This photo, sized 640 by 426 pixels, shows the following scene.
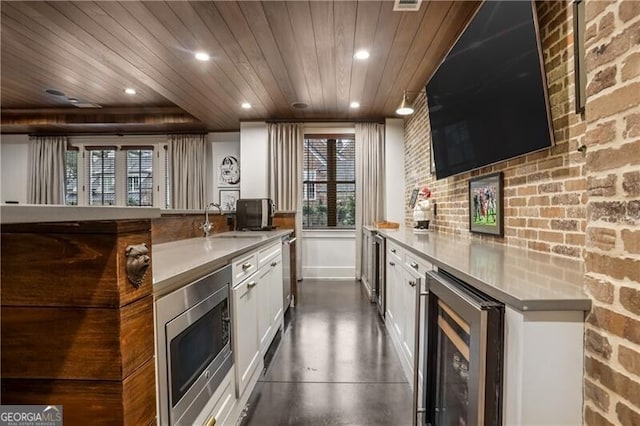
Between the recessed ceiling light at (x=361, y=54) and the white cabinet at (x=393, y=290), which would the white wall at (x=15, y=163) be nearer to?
the recessed ceiling light at (x=361, y=54)

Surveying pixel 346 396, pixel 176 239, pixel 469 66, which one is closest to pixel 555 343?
pixel 346 396

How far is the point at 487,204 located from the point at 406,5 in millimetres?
1583

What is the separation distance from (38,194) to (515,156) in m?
7.57

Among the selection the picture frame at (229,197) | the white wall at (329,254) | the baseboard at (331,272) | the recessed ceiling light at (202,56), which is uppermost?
the recessed ceiling light at (202,56)

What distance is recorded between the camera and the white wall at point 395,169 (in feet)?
17.6

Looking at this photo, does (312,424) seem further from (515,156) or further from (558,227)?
(515,156)

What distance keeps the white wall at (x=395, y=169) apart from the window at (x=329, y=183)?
0.79 m

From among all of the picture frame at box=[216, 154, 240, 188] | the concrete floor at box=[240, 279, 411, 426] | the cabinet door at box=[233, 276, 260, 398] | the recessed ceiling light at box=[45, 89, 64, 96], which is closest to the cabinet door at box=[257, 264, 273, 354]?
the cabinet door at box=[233, 276, 260, 398]

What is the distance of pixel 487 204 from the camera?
2424 mm

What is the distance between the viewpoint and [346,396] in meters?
2.09

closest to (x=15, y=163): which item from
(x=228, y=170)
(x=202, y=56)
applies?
(x=228, y=170)

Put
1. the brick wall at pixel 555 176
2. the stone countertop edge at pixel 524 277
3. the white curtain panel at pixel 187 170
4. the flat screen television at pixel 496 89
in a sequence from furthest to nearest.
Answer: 1. the white curtain panel at pixel 187 170
2. the flat screen television at pixel 496 89
3. the brick wall at pixel 555 176
4. the stone countertop edge at pixel 524 277

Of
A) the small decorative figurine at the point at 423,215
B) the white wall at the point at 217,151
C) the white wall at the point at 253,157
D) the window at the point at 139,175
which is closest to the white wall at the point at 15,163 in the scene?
the window at the point at 139,175

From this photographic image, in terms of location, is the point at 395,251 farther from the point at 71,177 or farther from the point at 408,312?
the point at 71,177
